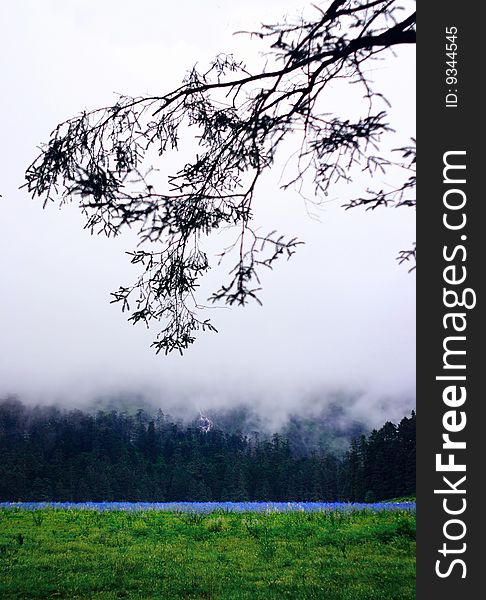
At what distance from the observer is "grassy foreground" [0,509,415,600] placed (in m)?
9.21

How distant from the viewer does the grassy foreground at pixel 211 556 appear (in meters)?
Result: 9.21

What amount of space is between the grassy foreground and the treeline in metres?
21.5

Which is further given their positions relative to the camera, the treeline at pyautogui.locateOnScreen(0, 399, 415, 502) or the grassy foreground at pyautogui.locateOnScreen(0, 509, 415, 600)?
the treeline at pyautogui.locateOnScreen(0, 399, 415, 502)

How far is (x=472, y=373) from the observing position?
436 centimetres

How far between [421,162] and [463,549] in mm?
2964

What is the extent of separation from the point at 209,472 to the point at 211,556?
38.8 meters

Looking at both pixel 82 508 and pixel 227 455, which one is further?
pixel 227 455

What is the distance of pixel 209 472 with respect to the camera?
49938 mm

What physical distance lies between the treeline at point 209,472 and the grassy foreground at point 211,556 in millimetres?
21532

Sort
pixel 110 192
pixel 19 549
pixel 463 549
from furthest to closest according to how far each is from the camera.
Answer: pixel 19 549
pixel 110 192
pixel 463 549

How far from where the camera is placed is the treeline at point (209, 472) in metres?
41.8

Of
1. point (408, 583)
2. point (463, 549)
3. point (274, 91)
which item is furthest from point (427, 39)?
point (408, 583)

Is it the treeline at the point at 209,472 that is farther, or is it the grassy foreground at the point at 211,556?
the treeline at the point at 209,472

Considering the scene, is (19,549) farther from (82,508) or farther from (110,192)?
(110,192)
